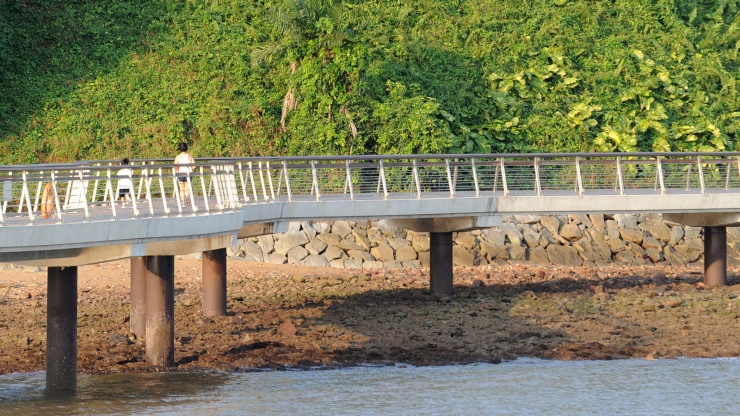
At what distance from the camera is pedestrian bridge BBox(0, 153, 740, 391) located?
22.1 m

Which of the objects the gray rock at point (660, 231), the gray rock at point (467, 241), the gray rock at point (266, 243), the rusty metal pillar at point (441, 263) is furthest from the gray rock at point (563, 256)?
the rusty metal pillar at point (441, 263)

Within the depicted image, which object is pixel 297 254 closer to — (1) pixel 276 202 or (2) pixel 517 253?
(2) pixel 517 253

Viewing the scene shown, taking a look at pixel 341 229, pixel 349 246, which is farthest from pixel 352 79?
pixel 349 246

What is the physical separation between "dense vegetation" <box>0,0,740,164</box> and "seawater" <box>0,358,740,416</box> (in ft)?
64.5

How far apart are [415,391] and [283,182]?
12.4 meters

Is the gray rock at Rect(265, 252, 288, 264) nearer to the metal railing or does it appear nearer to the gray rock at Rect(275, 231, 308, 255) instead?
the gray rock at Rect(275, 231, 308, 255)

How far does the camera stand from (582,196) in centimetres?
3231

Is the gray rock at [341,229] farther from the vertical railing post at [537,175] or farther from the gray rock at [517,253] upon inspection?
the vertical railing post at [537,175]

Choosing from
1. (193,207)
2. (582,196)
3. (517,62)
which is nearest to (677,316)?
(582,196)

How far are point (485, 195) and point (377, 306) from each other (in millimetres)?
3718

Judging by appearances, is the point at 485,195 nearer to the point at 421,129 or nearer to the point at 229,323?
the point at 229,323

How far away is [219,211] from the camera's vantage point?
25.3 meters

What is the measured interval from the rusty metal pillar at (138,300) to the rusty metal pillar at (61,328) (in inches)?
198

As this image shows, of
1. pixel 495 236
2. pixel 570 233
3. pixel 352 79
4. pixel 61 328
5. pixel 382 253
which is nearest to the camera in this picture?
pixel 61 328
